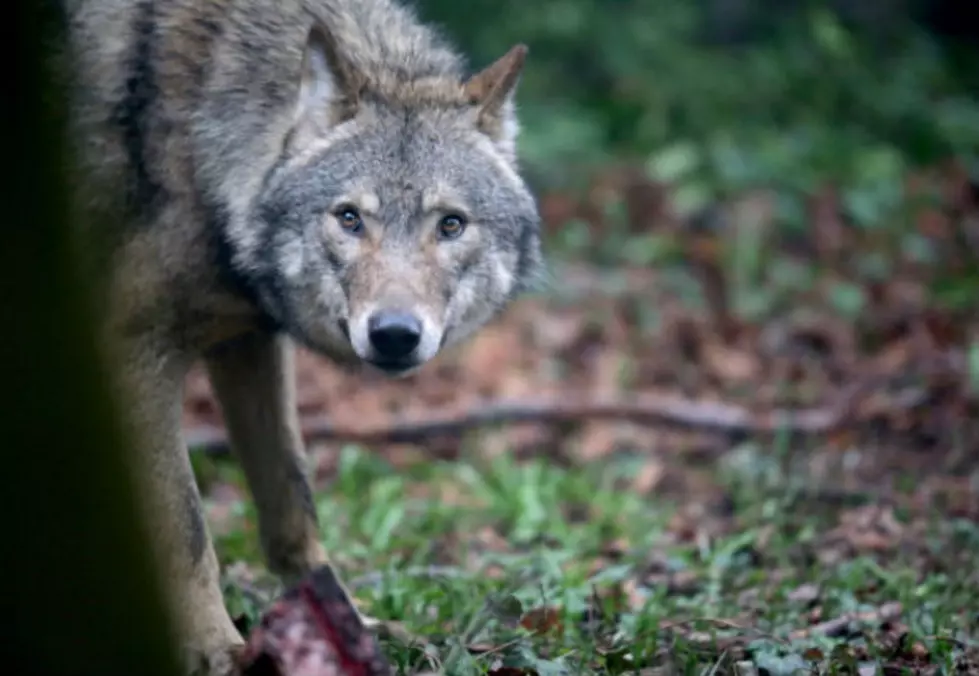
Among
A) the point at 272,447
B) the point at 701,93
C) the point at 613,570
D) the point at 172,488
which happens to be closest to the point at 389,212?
the point at 172,488

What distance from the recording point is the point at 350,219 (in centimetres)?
474

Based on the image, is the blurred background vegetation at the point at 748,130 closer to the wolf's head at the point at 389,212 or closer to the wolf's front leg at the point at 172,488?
the wolf's head at the point at 389,212

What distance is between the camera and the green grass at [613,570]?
4.62 metres

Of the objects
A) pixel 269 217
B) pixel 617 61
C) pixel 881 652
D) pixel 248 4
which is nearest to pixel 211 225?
pixel 269 217

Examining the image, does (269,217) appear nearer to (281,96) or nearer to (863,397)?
(281,96)

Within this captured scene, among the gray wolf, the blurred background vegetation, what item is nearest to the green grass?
the gray wolf

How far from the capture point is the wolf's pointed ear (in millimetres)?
4898

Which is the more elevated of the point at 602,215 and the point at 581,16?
the point at 581,16

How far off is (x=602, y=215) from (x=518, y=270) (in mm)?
6752

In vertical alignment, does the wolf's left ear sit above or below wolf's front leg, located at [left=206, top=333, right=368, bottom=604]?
above

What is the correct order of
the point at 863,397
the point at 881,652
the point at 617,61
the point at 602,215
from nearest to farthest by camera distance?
the point at 881,652
the point at 863,397
the point at 602,215
the point at 617,61

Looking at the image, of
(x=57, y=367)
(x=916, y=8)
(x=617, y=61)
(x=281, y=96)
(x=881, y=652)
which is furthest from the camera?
(x=916, y=8)

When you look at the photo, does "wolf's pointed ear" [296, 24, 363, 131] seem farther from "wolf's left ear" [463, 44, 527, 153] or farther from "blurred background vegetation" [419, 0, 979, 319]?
"blurred background vegetation" [419, 0, 979, 319]

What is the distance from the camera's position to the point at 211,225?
4.91 m
